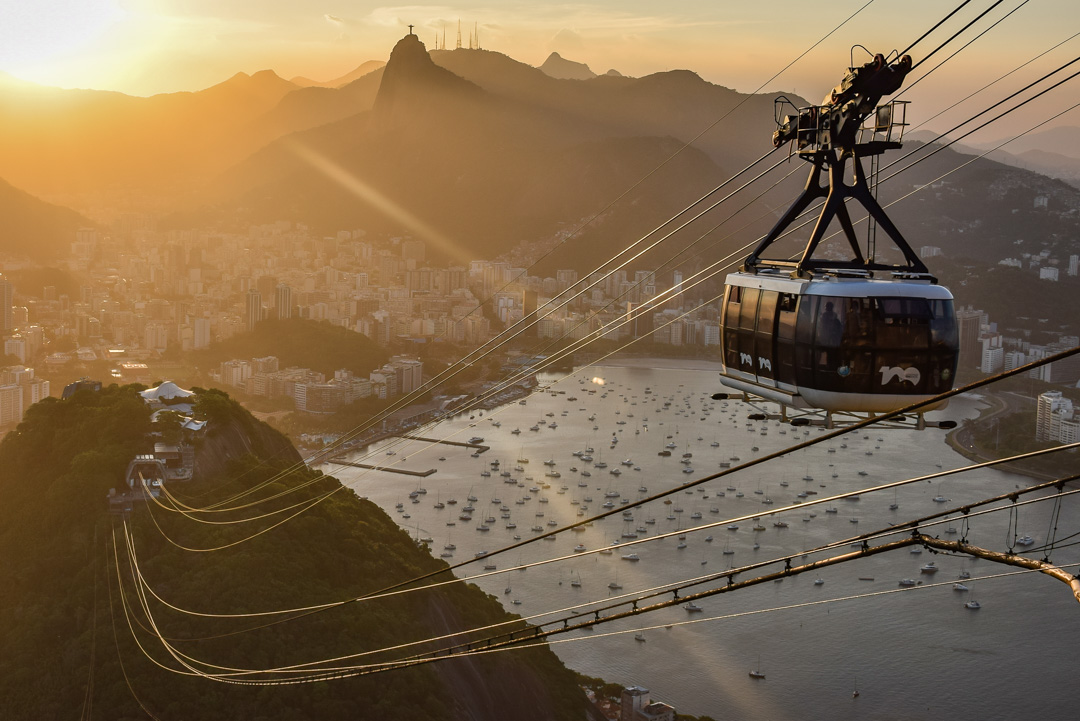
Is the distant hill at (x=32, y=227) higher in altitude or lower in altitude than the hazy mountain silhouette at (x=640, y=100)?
lower

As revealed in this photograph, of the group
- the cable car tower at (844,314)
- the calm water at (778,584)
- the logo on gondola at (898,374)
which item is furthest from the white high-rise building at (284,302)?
the logo on gondola at (898,374)

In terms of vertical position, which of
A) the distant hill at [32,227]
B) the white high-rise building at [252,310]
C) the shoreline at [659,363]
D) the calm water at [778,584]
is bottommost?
the calm water at [778,584]

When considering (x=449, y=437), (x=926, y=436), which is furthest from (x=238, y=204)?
(x=926, y=436)

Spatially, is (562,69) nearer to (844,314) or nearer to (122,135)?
(122,135)

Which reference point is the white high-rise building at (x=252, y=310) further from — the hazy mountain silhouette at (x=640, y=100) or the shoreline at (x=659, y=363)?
the hazy mountain silhouette at (x=640, y=100)

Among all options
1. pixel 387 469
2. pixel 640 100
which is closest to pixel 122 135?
pixel 640 100

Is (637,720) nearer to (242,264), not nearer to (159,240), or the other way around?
(242,264)

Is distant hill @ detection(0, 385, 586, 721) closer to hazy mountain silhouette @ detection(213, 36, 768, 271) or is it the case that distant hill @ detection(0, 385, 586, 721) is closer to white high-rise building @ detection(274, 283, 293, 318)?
white high-rise building @ detection(274, 283, 293, 318)
